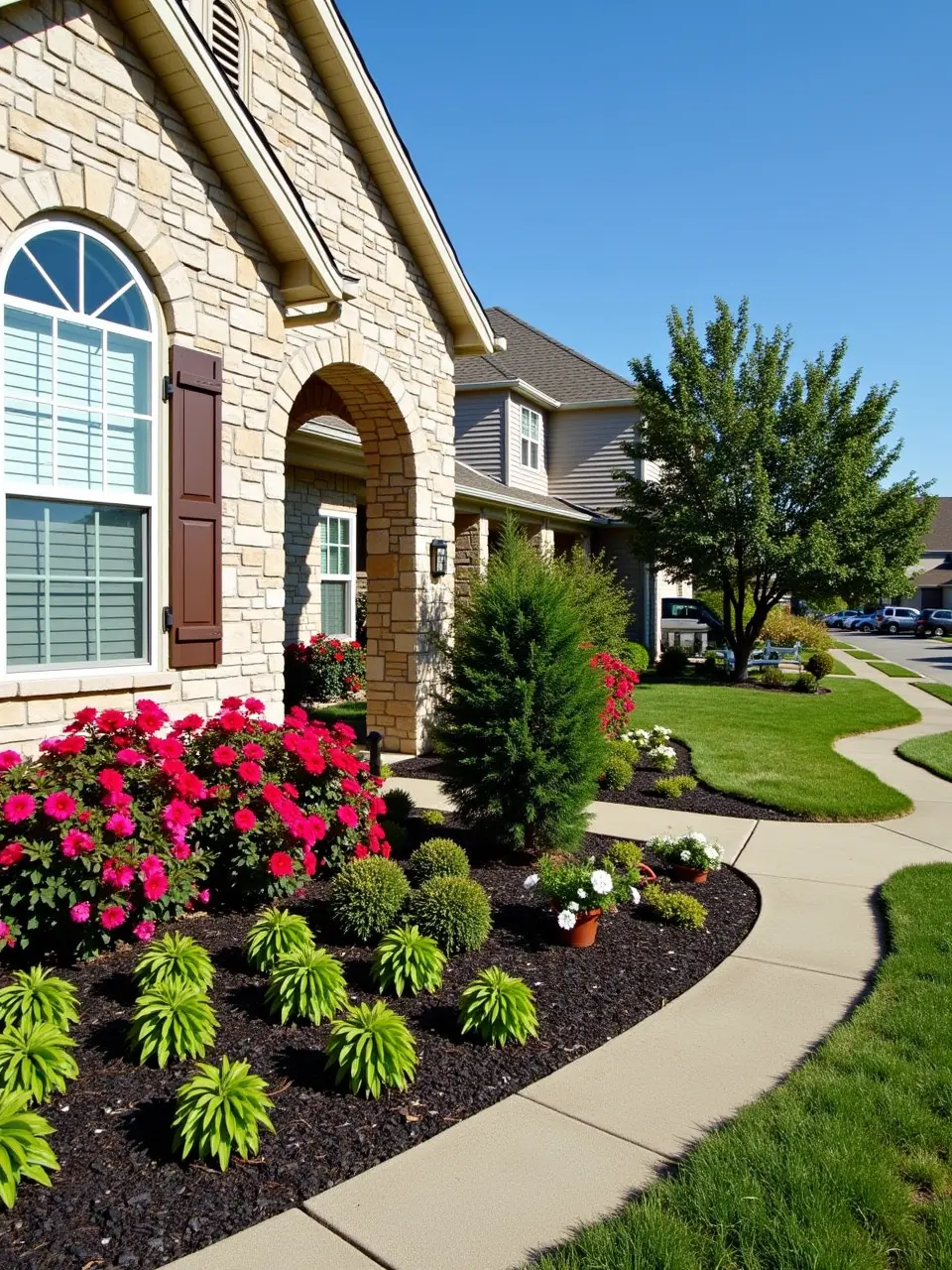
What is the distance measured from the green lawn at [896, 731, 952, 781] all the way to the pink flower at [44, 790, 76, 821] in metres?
8.53

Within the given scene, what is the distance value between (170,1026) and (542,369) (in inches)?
932

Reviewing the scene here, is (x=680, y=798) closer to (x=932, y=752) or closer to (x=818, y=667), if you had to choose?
(x=932, y=752)

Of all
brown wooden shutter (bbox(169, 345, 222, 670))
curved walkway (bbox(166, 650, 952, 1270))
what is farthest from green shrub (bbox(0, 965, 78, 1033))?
brown wooden shutter (bbox(169, 345, 222, 670))

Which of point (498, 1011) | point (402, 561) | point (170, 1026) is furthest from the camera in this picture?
point (402, 561)

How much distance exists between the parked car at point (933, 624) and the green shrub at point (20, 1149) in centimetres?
5399

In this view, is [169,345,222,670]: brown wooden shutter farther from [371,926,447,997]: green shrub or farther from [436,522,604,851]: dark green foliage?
[371,926,447,997]: green shrub

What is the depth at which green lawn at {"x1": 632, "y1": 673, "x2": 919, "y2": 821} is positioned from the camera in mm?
8250

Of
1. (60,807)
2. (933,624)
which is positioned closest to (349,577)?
(60,807)

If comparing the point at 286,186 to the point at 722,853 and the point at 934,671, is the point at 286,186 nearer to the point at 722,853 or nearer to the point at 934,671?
the point at 722,853

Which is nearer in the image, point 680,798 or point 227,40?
point 227,40

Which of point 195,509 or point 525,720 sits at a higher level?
point 195,509

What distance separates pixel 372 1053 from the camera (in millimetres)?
3295

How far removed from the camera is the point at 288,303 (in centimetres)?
715

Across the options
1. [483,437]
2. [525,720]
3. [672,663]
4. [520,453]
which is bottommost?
[672,663]
